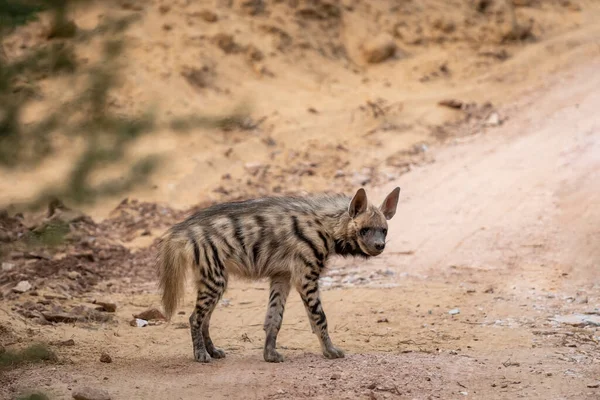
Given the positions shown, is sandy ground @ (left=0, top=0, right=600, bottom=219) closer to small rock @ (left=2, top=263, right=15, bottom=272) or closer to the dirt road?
the dirt road

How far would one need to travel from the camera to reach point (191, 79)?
1439 centimetres

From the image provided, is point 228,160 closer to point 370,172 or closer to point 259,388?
point 370,172

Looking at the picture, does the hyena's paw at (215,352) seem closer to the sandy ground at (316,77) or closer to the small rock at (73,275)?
the small rock at (73,275)

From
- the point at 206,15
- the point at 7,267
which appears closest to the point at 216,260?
the point at 7,267

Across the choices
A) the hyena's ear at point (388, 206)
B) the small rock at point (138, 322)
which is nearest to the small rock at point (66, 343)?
the small rock at point (138, 322)

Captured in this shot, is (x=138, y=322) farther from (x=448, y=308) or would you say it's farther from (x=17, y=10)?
(x=17, y=10)

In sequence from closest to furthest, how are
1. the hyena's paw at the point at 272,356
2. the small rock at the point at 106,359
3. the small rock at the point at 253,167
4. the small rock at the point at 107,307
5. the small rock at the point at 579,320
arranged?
the small rock at the point at 106,359 < the hyena's paw at the point at 272,356 < the small rock at the point at 579,320 < the small rock at the point at 107,307 < the small rock at the point at 253,167

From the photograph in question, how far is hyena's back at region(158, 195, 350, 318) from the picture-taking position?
698cm

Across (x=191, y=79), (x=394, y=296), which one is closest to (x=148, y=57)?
(x=191, y=79)

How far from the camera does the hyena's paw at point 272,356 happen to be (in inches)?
269

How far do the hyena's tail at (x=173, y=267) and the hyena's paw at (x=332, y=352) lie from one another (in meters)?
1.23

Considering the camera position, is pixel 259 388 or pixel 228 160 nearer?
pixel 259 388

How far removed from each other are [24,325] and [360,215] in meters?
2.93

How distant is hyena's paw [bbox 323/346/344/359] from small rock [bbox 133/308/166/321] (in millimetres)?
1949
